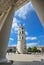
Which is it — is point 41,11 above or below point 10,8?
below

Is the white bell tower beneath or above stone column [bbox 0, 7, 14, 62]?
above

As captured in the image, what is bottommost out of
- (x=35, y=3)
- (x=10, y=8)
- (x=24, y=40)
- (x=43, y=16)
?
(x=43, y=16)

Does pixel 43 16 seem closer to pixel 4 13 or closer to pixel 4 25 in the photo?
pixel 4 25

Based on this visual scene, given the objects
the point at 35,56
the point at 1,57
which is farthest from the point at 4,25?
the point at 35,56

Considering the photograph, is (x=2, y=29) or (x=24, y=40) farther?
(x=24, y=40)

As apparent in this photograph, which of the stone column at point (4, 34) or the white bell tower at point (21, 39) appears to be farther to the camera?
the white bell tower at point (21, 39)

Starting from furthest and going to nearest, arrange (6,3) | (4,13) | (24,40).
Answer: (24,40) < (4,13) < (6,3)

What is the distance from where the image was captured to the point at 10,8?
82.9 feet

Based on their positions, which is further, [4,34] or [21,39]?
[21,39]

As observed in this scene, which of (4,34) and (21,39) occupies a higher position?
(21,39)

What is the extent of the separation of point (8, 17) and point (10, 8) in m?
1.23

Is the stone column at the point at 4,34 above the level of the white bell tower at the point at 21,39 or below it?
below

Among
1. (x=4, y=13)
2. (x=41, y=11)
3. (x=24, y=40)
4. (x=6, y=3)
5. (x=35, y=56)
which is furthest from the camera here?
(x=24, y=40)

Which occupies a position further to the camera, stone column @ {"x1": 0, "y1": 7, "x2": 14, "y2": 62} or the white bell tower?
the white bell tower
